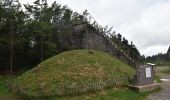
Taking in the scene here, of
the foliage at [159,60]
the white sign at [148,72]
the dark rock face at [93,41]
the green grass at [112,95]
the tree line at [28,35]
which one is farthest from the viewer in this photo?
the foliage at [159,60]

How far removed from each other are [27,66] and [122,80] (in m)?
16.1

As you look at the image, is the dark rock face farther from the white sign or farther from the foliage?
the foliage

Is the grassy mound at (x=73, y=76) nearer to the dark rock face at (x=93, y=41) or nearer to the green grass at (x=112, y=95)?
the green grass at (x=112, y=95)

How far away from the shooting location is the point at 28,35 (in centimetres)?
2859

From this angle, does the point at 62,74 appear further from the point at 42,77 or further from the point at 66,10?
the point at 66,10

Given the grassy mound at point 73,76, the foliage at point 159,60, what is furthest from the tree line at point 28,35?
the foliage at point 159,60

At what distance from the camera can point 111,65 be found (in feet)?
59.0

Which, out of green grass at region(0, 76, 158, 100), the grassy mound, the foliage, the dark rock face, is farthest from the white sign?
the foliage

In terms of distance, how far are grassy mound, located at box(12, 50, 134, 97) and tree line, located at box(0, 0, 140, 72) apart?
7.48 m

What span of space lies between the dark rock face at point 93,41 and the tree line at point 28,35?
0.84 meters

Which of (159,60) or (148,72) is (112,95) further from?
(159,60)

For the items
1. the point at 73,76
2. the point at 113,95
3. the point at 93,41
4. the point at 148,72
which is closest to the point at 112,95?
the point at 113,95

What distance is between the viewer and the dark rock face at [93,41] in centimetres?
2286

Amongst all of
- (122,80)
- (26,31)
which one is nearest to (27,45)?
(26,31)
